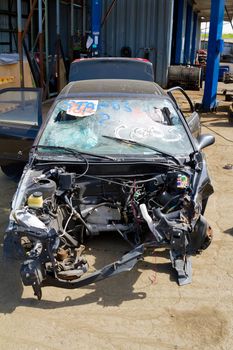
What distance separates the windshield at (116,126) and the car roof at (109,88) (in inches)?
6.1

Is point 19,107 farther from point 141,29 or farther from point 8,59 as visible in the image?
point 141,29

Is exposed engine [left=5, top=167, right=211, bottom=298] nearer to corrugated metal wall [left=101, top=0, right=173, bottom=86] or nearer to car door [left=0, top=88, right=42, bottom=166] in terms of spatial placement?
car door [left=0, top=88, right=42, bottom=166]

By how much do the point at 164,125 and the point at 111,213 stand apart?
1.17 m

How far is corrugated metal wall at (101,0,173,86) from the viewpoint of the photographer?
14680 mm

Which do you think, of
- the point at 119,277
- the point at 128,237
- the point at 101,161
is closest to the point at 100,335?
the point at 119,277

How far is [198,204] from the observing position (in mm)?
3740

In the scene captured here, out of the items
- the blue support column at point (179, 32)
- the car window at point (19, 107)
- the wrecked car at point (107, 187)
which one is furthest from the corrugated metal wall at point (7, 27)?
the wrecked car at point (107, 187)

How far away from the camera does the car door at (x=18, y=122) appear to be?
5.38 m

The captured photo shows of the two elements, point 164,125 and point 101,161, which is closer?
point 101,161

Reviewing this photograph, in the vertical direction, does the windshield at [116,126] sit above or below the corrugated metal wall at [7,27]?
below

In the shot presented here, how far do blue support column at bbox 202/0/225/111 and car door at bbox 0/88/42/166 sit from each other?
7.27 m

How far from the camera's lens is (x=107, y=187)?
433 cm

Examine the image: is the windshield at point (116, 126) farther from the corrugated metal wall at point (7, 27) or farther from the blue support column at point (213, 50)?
the corrugated metal wall at point (7, 27)

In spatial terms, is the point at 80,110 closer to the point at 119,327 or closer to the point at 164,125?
the point at 164,125
